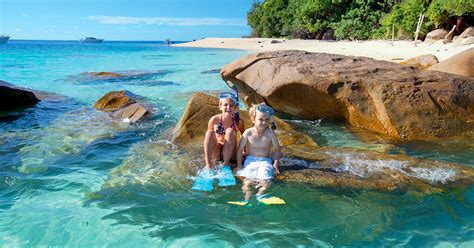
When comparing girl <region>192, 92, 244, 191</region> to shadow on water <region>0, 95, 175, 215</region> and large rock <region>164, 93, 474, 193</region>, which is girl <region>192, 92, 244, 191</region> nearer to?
large rock <region>164, 93, 474, 193</region>

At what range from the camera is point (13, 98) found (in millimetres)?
10758

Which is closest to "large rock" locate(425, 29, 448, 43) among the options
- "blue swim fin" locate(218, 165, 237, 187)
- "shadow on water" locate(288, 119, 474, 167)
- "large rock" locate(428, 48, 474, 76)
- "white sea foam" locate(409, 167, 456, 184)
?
"large rock" locate(428, 48, 474, 76)

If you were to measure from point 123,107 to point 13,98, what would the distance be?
11.1 ft

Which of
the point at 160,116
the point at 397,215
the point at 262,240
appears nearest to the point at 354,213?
the point at 397,215

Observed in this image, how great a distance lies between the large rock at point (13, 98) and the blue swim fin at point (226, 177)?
8338mm

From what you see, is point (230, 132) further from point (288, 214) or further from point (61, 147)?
point (61, 147)

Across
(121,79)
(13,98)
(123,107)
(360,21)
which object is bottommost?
(121,79)

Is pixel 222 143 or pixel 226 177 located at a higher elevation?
pixel 222 143

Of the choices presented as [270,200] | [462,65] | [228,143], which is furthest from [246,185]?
[462,65]

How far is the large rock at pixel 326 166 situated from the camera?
4.52m

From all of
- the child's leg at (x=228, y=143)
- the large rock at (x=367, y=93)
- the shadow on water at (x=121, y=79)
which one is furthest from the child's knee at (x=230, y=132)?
the shadow on water at (x=121, y=79)

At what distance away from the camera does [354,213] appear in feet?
13.2

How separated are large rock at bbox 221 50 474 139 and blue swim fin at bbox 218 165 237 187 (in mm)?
3348

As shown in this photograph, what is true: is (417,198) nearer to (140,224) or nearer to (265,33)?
(140,224)
